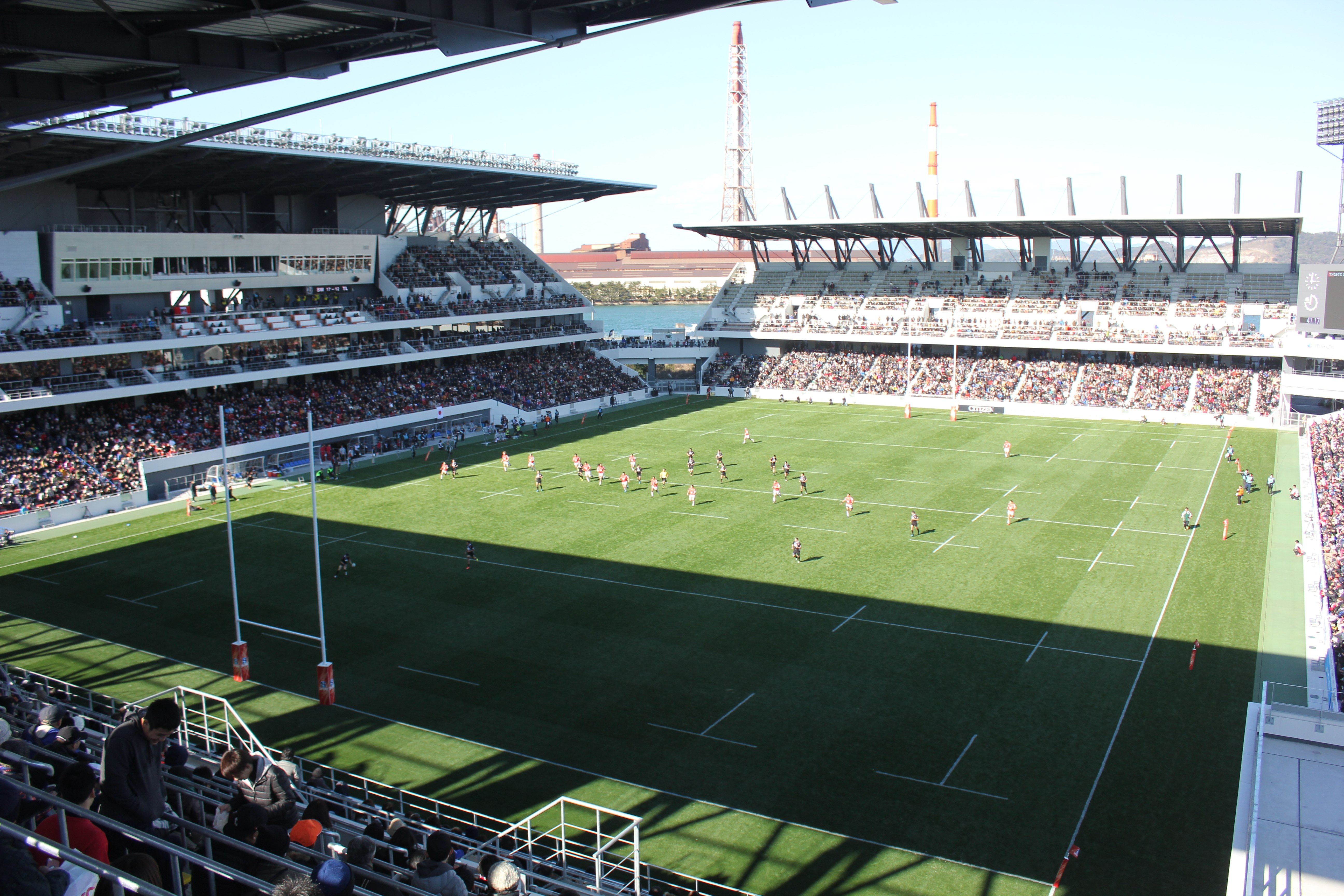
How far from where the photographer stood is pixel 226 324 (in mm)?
50938

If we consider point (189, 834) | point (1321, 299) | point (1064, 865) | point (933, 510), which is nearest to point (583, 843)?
point (1064, 865)

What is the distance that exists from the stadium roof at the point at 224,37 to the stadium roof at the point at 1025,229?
2223 inches

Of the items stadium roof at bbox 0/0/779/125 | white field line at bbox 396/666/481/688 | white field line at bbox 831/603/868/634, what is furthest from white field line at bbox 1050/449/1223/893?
stadium roof at bbox 0/0/779/125

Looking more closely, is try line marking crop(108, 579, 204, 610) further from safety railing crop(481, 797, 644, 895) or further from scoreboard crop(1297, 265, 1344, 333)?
scoreboard crop(1297, 265, 1344, 333)

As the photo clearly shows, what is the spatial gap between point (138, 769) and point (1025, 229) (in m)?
70.8

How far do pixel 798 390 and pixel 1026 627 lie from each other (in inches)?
1833

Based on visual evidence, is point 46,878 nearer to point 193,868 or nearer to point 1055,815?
point 193,868

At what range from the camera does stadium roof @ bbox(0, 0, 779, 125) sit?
13.1m

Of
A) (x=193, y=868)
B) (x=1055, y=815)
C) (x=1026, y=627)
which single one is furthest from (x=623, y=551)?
(x=193, y=868)

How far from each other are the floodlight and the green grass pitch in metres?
22.6

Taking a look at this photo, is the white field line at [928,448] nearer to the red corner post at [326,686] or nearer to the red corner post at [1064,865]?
the red corner post at [1064,865]

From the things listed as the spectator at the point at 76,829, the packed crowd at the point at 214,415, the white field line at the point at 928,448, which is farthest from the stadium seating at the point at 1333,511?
the packed crowd at the point at 214,415

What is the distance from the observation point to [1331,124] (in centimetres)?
5500

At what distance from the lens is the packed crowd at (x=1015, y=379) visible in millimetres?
59594
